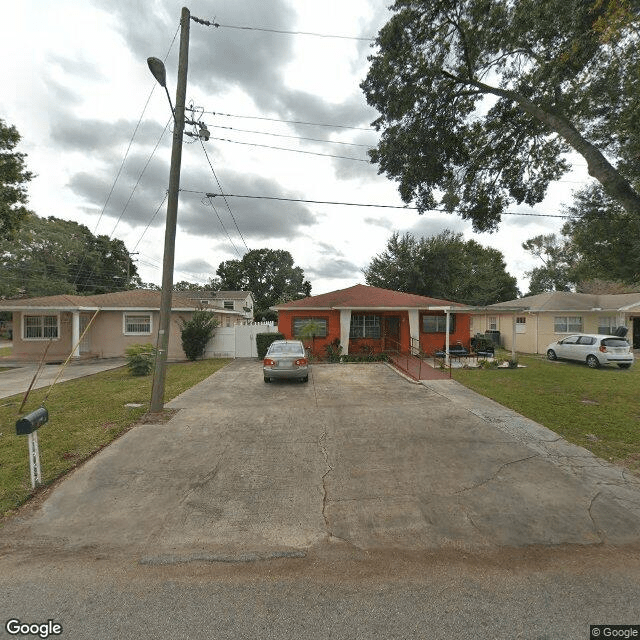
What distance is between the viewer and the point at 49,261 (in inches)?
1496

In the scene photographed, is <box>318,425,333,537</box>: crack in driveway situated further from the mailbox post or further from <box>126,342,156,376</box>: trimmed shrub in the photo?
<box>126,342,156,376</box>: trimmed shrub

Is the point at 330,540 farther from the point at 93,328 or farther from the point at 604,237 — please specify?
the point at 93,328

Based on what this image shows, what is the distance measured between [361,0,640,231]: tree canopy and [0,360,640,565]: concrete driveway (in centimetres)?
522

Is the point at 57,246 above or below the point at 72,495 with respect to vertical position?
above

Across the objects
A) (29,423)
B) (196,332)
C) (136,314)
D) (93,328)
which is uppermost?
(136,314)

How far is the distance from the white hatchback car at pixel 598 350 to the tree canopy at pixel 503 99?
8.65 m

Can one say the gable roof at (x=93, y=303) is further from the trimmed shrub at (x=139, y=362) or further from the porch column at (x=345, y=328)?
the porch column at (x=345, y=328)

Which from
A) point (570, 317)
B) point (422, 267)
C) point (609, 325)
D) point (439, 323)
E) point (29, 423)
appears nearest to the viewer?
point (29, 423)

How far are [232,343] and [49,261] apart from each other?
104 ft

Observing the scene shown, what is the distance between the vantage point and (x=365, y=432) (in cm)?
696

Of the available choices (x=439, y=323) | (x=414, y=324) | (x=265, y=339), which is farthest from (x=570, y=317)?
(x=265, y=339)

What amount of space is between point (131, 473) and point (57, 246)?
145 feet

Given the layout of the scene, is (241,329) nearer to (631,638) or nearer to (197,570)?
(197,570)

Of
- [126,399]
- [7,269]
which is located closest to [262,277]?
[7,269]
